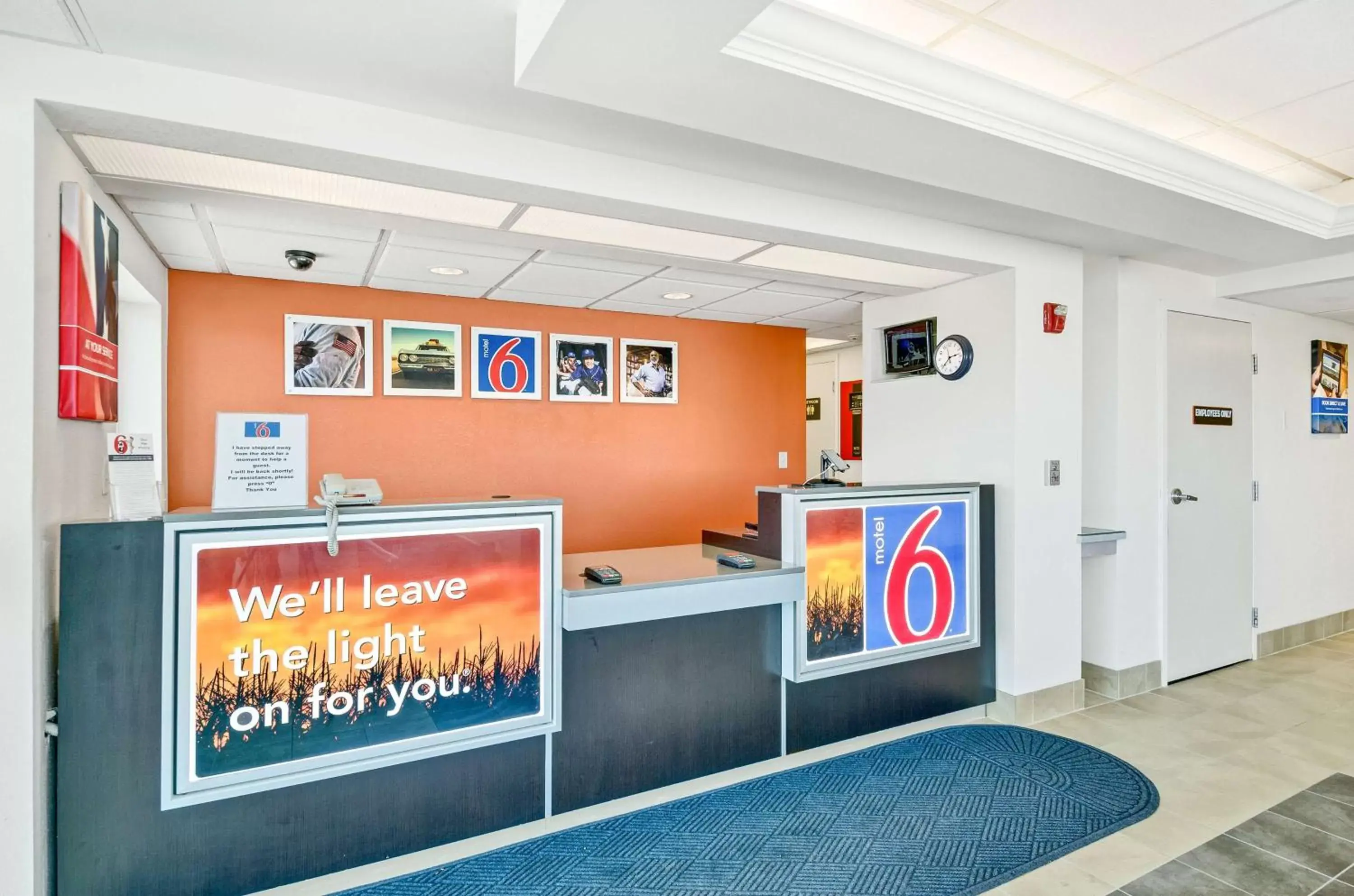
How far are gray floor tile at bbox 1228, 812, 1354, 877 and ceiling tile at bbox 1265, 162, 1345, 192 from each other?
9.56ft

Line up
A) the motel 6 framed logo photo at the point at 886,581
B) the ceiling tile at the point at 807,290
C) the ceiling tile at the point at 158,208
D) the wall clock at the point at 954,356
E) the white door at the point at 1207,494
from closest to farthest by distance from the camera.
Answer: the ceiling tile at the point at 158,208 < the motel 6 framed logo photo at the point at 886,581 < the wall clock at the point at 954,356 < the ceiling tile at the point at 807,290 < the white door at the point at 1207,494

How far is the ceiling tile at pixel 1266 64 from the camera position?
227cm

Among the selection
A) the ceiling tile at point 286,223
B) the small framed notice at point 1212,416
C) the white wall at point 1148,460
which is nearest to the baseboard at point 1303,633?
the white wall at point 1148,460

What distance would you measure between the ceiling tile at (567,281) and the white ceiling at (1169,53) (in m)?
2.11

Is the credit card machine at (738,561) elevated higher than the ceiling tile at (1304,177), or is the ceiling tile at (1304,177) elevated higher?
the ceiling tile at (1304,177)

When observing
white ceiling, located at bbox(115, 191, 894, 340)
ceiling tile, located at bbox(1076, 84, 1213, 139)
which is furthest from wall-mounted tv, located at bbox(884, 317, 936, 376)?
ceiling tile, located at bbox(1076, 84, 1213, 139)

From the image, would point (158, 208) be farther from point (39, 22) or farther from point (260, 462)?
point (260, 462)

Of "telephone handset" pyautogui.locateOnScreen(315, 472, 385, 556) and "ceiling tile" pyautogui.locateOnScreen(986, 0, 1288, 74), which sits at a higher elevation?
"ceiling tile" pyautogui.locateOnScreen(986, 0, 1288, 74)

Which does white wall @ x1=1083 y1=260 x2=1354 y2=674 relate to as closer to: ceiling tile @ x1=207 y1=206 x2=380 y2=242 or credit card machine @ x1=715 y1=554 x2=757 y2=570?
credit card machine @ x1=715 y1=554 x2=757 y2=570

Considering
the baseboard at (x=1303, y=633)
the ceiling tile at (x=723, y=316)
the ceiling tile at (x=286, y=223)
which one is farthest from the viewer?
the ceiling tile at (x=723, y=316)

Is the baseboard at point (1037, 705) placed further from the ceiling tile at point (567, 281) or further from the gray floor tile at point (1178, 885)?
the ceiling tile at point (567, 281)

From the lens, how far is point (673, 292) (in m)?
4.68

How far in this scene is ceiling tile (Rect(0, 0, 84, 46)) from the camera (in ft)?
5.99

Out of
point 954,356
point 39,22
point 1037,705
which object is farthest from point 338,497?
point 1037,705
